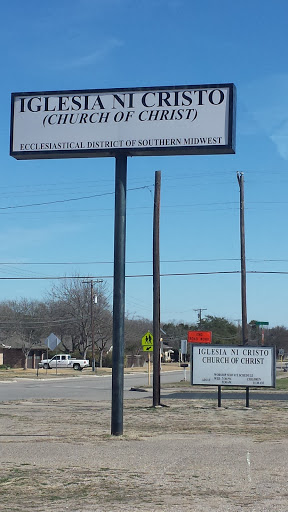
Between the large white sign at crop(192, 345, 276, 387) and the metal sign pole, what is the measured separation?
809 cm

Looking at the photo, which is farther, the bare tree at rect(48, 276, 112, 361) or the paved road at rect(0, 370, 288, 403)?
the bare tree at rect(48, 276, 112, 361)

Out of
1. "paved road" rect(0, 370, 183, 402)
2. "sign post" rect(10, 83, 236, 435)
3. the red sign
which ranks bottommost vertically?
"paved road" rect(0, 370, 183, 402)

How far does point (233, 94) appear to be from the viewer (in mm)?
14086

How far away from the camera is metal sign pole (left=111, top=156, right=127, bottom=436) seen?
45.0 ft

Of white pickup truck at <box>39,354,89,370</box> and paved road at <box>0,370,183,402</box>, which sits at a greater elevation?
paved road at <box>0,370,183,402</box>

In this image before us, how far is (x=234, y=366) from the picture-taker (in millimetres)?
21500

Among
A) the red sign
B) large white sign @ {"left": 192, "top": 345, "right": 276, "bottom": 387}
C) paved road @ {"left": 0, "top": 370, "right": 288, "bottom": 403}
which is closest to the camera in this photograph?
large white sign @ {"left": 192, "top": 345, "right": 276, "bottom": 387}

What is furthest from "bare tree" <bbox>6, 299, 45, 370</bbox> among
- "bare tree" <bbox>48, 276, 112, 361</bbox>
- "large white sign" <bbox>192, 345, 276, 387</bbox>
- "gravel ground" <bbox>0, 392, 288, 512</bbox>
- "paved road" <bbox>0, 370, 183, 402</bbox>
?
"gravel ground" <bbox>0, 392, 288, 512</bbox>

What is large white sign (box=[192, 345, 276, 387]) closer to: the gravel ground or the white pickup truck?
the gravel ground

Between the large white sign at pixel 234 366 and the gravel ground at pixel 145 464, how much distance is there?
298 cm

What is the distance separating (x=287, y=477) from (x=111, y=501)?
2.70m

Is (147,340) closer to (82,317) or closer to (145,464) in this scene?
(145,464)

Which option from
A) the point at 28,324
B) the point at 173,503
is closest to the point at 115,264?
the point at 173,503

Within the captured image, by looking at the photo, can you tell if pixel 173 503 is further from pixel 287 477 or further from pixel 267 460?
pixel 267 460
